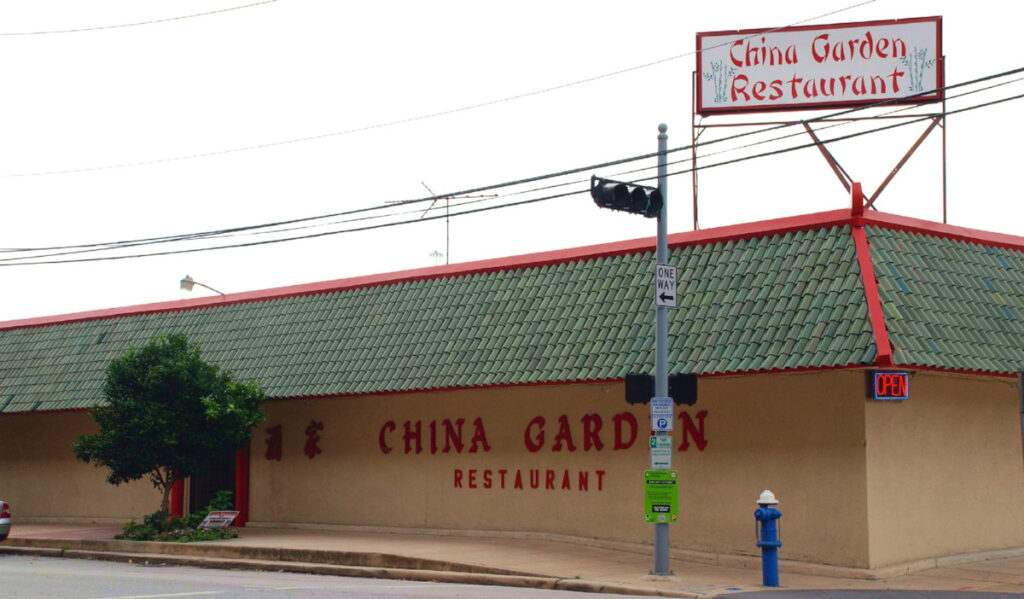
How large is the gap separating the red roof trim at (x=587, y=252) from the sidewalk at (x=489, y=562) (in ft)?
16.1

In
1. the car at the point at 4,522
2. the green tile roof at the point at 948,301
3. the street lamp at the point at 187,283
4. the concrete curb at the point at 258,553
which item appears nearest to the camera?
the green tile roof at the point at 948,301

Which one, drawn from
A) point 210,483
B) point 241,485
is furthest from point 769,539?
point 210,483

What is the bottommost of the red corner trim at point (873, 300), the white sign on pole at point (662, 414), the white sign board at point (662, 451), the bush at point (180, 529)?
the bush at point (180, 529)

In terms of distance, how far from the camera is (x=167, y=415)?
22516 millimetres

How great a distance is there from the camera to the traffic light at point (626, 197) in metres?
16.3

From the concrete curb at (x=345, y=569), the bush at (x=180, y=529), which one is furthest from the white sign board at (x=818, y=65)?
the bush at (x=180, y=529)

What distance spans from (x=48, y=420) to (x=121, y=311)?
305cm

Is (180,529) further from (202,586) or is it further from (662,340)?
(662,340)

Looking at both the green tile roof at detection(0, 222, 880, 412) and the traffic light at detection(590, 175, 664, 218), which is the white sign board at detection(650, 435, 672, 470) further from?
the traffic light at detection(590, 175, 664, 218)

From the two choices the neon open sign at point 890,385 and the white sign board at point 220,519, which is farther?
the white sign board at point 220,519

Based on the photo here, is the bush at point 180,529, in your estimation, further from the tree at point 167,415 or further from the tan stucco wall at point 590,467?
the tan stucco wall at point 590,467

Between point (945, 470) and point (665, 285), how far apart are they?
5.11m

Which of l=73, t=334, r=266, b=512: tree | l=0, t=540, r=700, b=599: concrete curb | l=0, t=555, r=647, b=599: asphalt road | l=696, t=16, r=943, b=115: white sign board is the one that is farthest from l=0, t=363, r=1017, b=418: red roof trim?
l=696, t=16, r=943, b=115: white sign board

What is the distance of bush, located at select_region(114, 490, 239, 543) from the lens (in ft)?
72.4
